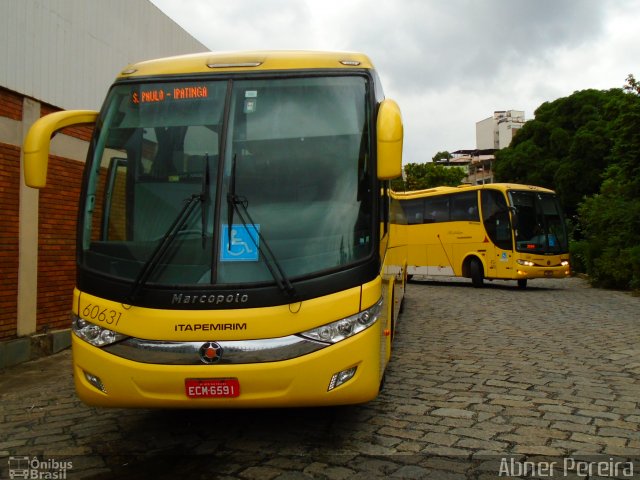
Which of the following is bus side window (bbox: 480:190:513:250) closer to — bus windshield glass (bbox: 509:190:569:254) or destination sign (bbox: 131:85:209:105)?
Answer: bus windshield glass (bbox: 509:190:569:254)

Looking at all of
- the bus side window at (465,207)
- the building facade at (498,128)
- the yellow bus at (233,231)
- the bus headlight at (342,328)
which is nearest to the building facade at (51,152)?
the yellow bus at (233,231)

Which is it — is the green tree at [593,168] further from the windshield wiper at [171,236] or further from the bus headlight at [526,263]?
the windshield wiper at [171,236]

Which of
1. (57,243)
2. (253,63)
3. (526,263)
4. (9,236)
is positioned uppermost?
(253,63)

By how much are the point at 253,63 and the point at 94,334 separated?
7.89ft

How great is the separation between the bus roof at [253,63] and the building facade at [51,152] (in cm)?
359

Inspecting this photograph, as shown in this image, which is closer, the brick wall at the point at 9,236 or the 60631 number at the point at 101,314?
the 60631 number at the point at 101,314

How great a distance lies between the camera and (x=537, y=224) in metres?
19.4

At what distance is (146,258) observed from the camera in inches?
180

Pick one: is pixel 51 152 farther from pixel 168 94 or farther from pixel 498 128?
pixel 498 128

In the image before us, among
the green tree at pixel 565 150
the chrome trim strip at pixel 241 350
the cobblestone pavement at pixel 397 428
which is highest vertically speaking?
the green tree at pixel 565 150

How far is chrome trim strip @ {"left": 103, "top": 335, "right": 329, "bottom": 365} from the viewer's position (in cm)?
427

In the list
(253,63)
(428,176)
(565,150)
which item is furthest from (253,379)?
(428,176)

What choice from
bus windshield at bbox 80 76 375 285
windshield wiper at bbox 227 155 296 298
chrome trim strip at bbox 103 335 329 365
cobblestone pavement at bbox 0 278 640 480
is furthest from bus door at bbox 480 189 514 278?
chrome trim strip at bbox 103 335 329 365

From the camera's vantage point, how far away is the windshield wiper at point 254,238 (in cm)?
435
